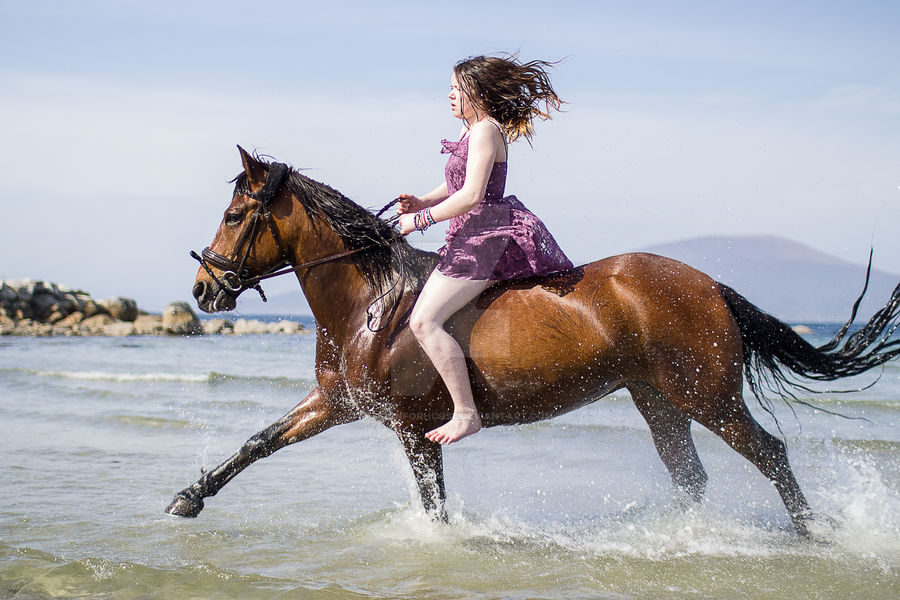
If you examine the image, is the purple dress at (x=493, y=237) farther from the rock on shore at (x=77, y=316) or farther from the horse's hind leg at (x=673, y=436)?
the rock on shore at (x=77, y=316)

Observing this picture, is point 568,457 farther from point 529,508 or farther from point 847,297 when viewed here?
point 847,297

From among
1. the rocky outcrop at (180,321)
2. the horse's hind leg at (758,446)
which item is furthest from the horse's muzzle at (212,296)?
the rocky outcrop at (180,321)

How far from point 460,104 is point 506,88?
10.3 inches

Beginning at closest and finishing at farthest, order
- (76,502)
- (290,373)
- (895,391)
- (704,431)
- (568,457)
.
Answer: (76,502) < (568,457) < (704,431) < (895,391) < (290,373)

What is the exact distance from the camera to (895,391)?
1216cm

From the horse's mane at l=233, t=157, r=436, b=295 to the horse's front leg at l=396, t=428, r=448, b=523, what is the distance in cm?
86

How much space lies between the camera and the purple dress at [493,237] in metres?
4.12

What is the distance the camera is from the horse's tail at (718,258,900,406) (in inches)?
175

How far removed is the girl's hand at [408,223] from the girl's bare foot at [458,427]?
1.01 meters

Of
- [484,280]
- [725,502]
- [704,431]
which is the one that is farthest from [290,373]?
[484,280]

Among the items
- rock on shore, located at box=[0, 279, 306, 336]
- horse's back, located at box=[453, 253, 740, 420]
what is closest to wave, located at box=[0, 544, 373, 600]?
horse's back, located at box=[453, 253, 740, 420]

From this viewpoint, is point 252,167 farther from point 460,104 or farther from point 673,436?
point 673,436

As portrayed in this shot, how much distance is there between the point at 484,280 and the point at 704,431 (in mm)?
6184

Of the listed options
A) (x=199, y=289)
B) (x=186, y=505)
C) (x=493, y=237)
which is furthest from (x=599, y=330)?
(x=186, y=505)
